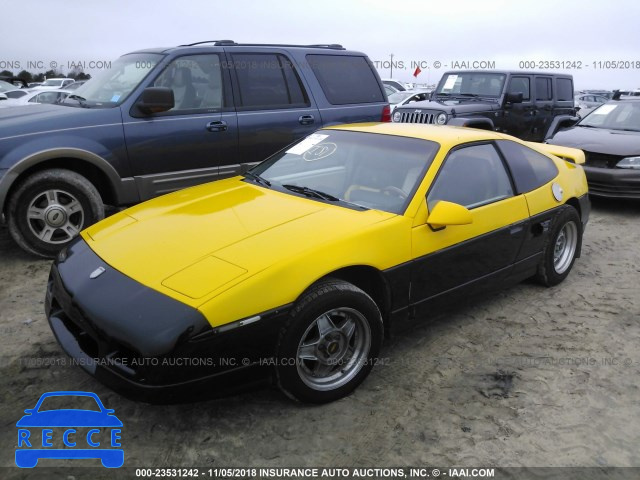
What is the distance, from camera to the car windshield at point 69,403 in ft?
9.14

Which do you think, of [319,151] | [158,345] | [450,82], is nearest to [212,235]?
[158,345]

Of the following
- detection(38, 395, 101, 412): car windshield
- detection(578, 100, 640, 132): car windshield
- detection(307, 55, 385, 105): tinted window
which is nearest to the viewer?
detection(38, 395, 101, 412): car windshield

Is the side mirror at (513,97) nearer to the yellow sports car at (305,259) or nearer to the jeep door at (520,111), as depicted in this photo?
the jeep door at (520,111)

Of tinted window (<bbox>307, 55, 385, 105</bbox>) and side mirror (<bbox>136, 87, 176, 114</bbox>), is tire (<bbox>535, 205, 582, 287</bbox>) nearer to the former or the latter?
tinted window (<bbox>307, 55, 385, 105</bbox>)

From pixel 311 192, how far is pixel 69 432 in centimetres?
193

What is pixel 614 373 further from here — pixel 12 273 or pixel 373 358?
pixel 12 273

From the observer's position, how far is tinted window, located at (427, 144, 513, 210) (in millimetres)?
3398

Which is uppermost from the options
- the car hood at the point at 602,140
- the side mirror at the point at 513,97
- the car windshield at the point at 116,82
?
the car windshield at the point at 116,82

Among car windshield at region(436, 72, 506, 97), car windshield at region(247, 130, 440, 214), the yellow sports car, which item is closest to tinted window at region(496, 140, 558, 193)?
the yellow sports car

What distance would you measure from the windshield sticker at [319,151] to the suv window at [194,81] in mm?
1998

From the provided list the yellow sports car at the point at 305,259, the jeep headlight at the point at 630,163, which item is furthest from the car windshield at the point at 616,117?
the yellow sports car at the point at 305,259

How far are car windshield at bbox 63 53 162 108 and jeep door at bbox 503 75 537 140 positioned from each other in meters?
7.11

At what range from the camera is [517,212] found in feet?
12.6

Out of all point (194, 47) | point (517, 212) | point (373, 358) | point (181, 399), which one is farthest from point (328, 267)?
point (194, 47)
